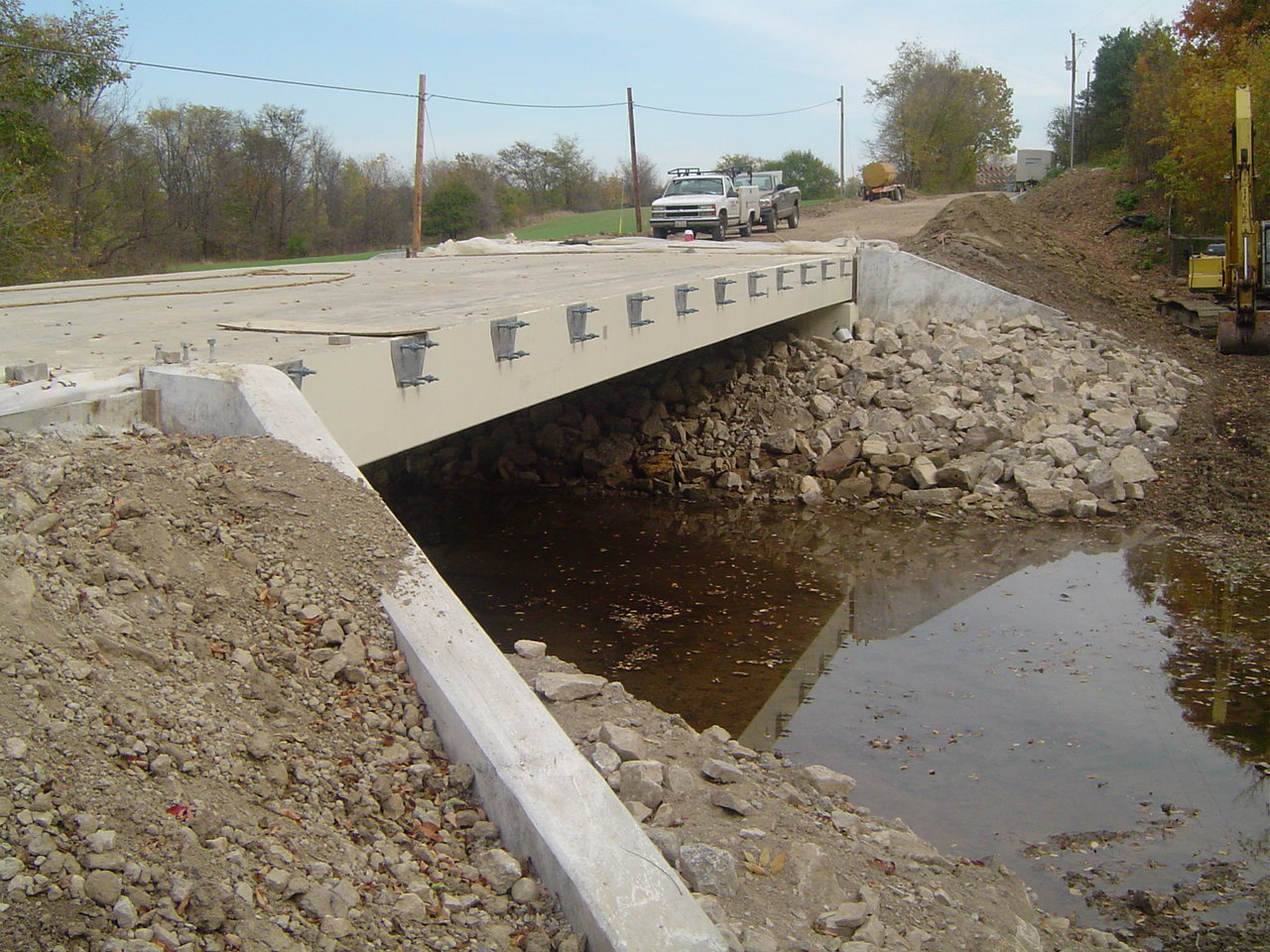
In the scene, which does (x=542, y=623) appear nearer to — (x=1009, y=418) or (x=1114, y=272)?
(x=1009, y=418)

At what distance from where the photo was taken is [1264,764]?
670cm

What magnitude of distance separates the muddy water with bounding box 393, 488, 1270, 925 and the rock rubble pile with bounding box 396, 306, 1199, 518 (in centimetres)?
85

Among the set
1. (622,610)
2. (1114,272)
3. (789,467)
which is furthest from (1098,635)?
(1114,272)

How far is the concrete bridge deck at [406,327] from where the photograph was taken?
6438mm

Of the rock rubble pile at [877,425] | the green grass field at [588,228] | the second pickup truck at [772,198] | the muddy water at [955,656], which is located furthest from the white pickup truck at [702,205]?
the muddy water at [955,656]

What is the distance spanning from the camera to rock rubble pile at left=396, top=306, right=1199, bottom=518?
13.4 m

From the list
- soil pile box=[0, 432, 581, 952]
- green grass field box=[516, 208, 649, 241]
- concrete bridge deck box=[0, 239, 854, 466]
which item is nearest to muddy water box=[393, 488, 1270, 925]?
concrete bridge deck box=[0, 239, 854, 466]

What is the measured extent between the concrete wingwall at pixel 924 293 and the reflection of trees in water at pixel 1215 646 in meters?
6.83

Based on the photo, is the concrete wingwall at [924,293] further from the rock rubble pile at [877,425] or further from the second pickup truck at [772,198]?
the second pickup truck at [772,198]

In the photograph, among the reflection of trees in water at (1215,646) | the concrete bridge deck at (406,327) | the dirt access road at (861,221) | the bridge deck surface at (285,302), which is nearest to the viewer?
the concrete bridge deck at (406,327)

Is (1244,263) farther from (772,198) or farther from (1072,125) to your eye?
(1072,125)

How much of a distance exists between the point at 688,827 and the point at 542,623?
530 centimetres

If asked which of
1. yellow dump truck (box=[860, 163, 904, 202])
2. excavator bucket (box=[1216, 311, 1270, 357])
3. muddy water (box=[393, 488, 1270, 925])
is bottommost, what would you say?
muddy water (box=[393, 488, 1270, 925])

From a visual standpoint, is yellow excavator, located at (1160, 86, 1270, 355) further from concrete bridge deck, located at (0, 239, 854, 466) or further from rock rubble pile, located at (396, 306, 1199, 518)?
concrete bridge deck, located at (0, 239, 854, 466)
